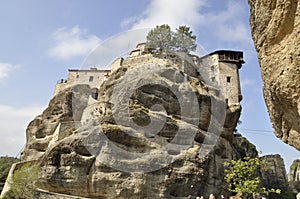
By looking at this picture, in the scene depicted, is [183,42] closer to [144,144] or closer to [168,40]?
[168,40]

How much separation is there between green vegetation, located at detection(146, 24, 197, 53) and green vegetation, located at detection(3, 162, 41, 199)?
25221 millimetres

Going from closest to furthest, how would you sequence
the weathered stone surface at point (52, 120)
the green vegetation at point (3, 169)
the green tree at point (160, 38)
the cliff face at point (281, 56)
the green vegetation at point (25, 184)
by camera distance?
1. the cliff face at point (281, 56)
2. the green vegetation at point (25, 184)
3. the green vegetation at point (3, 169)
4. the weathered stone surface at point (52, 120)
5. the green tree at point (160, 38)

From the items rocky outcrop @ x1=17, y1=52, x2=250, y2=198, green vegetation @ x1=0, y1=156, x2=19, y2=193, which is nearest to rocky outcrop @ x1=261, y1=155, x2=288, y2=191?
rocky outcrop @ x1=17, y1=52, x2=250, y2=198

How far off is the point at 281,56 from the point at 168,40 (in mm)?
37793

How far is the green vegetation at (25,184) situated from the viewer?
23.4 meters

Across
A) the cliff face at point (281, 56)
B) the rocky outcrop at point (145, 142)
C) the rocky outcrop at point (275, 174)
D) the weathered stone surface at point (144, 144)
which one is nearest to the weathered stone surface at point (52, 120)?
the rocky outcrop at point (145, 142)

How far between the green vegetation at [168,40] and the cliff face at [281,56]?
36130 millimetres

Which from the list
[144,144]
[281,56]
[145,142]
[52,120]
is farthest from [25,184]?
[281,56]

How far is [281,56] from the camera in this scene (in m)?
5.13

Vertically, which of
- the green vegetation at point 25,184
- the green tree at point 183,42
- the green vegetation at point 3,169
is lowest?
the green vegetation at point 25,184

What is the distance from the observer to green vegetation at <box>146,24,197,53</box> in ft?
138

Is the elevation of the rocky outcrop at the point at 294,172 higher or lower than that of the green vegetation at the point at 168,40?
lower

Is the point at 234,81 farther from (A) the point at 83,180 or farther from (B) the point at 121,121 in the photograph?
(A) the point at 83,180

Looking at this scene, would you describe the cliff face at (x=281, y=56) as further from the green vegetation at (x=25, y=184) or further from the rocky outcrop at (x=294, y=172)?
the rocky outcrop at (x=294, y=172)
